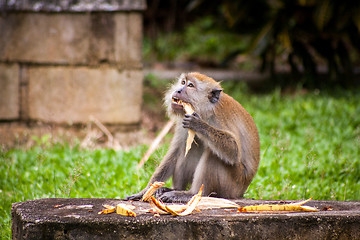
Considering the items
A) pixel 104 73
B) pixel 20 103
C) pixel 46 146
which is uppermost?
pixel 104 73

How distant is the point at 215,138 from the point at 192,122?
0.22 meters

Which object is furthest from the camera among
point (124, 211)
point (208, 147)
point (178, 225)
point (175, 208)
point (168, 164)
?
point (168, 164)

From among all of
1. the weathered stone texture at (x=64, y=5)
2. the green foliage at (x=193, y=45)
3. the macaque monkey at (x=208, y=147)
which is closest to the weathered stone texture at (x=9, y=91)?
the weathered stone texture at (x=64, y=5)

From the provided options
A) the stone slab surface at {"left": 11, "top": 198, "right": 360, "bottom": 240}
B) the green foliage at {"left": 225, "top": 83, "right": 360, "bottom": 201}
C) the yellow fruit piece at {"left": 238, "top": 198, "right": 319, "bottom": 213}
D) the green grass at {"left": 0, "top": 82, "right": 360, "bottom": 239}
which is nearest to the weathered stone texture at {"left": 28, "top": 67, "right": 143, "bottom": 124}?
the green grass at {"left": 0, "top": 82, "right": 360, "bottom": 239}

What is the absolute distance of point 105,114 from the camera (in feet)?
23.2

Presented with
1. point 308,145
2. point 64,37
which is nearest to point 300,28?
point 308,145

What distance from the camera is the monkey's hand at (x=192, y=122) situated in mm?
3768

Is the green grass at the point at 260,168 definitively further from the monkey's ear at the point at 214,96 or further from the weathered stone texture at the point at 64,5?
the weathered stone texture at the point at 64,5

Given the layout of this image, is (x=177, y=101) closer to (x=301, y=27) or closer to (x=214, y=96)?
(x=214, y=96)

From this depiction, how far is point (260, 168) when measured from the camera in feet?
17.7

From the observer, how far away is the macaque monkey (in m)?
3.82

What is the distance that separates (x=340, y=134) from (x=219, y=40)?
8.27 m

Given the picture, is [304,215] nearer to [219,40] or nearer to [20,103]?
[20,103]

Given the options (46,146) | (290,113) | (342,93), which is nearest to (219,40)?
(342,93)
